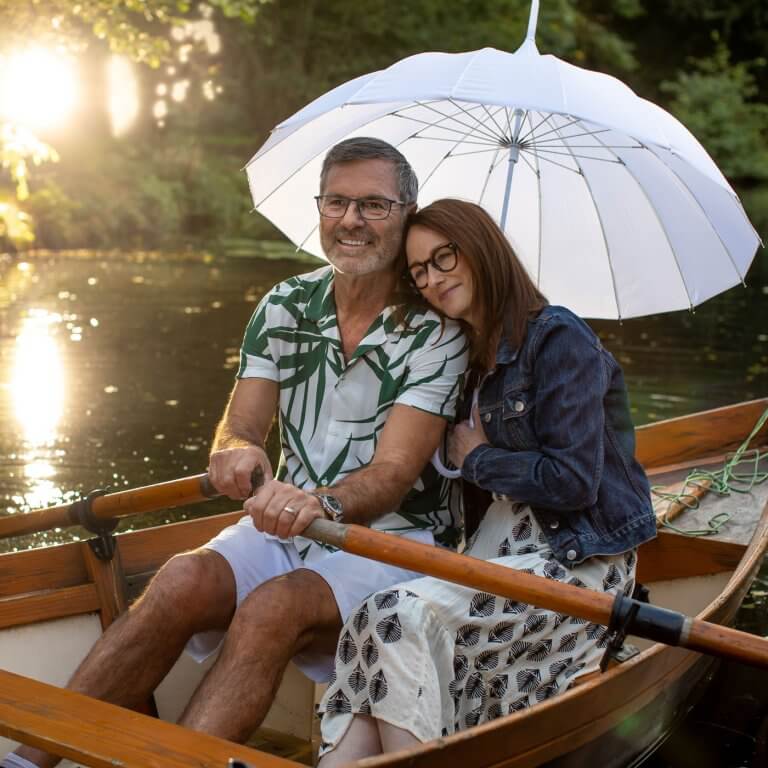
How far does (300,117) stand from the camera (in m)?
3.51

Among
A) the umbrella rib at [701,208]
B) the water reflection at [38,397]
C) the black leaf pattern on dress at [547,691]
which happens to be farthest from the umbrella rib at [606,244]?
the water reflection at [38,397]

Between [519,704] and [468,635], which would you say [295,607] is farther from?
[519,704]

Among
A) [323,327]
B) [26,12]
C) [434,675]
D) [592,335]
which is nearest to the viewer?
[434,675]

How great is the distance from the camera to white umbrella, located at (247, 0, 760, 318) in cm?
333

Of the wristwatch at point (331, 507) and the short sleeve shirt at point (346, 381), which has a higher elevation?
the short sleeve shirt at point (346, 381)

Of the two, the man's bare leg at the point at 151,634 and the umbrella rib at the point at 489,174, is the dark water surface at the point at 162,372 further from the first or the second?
the umbrella rib at the point at 489,174

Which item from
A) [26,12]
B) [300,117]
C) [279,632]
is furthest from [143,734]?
[26,12]

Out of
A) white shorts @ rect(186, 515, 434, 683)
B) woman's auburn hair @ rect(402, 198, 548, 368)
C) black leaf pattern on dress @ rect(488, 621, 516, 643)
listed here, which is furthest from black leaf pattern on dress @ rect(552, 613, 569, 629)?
woman's auburn hair @ rect(402, 198, 548, 368)

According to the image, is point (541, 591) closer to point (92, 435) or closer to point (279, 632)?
point (279, 632)

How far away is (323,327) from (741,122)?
3256 centimetres

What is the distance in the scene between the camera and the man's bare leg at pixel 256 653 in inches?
105

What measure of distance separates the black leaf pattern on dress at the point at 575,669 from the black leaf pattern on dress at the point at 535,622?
0.14 metres

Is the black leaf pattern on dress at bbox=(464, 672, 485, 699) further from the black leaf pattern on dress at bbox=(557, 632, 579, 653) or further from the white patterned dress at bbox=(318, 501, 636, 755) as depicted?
the black leaf pattern on dress at bbox=(557, 632, 579, 653)

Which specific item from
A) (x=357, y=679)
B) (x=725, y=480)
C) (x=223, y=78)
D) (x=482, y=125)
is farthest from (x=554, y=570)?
(x=223, y=78)
